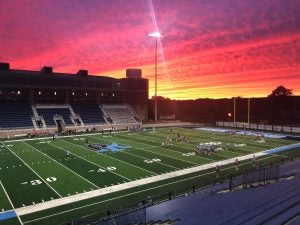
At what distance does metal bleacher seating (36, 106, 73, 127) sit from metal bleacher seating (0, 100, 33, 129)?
1991mm

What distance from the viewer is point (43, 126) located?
5112 centimetres

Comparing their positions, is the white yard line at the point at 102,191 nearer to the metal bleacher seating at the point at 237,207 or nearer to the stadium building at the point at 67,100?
the metal bleacher seating at the point at 237,207

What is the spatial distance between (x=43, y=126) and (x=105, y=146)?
2052 centimetres

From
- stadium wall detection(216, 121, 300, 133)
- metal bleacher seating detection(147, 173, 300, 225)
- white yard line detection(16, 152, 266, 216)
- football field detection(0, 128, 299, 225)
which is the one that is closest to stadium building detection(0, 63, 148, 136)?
football field detection(0, 128, 299, 225)

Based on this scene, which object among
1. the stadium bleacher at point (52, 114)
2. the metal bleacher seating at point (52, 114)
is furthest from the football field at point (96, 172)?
the stadium bleacher at point (52, 114)

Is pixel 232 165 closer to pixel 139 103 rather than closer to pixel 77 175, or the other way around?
pixel 77 175

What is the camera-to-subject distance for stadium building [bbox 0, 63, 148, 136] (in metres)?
52.7

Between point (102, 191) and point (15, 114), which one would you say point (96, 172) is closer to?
point (102, 191)

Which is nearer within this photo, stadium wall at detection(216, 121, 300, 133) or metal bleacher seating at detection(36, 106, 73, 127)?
stadium wall at detection(216, 121, 300, 133)

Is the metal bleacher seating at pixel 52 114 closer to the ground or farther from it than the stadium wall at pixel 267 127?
farther from it

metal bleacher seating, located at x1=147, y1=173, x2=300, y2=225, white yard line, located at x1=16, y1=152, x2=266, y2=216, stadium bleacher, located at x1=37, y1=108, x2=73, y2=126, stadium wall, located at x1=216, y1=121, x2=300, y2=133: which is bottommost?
white yard line, located at x1=16, y1=152, x2=266, y2=216

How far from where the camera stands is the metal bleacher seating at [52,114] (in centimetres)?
5341

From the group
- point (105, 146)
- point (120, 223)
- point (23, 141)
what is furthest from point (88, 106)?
point (120, 223)

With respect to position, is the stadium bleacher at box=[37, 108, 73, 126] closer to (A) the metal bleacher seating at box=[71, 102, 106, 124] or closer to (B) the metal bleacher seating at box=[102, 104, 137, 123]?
(A) the metal bleacher seating at box=[71, 102, 106, 124]
